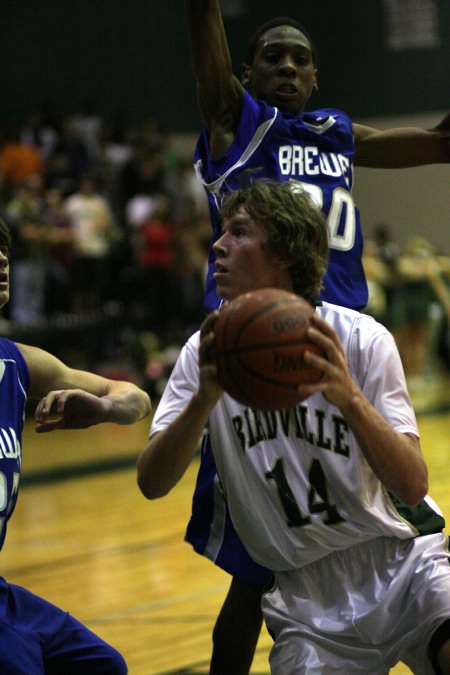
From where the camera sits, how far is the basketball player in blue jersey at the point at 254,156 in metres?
3.64

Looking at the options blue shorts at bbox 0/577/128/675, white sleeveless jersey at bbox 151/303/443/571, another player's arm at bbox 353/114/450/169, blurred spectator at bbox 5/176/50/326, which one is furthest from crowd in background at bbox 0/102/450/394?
white sleeveless jersey at bbox 151/303/443/571

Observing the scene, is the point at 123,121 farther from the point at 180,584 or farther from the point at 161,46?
the point at 180,584

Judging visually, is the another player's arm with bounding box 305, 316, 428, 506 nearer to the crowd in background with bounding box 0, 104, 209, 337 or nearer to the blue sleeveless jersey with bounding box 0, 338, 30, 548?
the blue sleeveless jersey with bounding box 0, 338, 30, 548

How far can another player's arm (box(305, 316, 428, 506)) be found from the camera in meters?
2.58

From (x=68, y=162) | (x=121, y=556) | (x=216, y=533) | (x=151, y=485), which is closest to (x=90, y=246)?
(x=68, y=162)

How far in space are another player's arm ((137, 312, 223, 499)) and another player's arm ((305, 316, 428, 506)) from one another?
24 centimetres

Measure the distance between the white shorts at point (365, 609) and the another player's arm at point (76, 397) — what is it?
664 millimetres

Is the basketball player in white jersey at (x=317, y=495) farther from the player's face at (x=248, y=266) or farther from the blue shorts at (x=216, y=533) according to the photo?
the blue shorts at (x=216, y=533)

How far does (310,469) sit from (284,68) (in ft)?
5.56

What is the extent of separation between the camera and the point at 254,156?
13.0 ft

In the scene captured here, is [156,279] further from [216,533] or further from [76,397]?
[76,397]

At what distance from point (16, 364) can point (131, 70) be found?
17.8 m

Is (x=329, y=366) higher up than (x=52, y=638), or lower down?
higher up

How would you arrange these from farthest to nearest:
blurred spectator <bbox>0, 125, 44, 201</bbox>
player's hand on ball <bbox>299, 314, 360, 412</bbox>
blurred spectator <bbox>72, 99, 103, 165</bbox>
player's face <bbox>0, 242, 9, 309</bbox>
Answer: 1. blurred spectator <bbox>72, 99, 103, 165</bbox>
2. blurred spectator <bbox>0, 125, 44, 201</bbox>
3. player's face <bbox>0, 242, 9, 309</bbox>
4. player's hand on ball <bbox>299, 314, 360, 412</bbox>
